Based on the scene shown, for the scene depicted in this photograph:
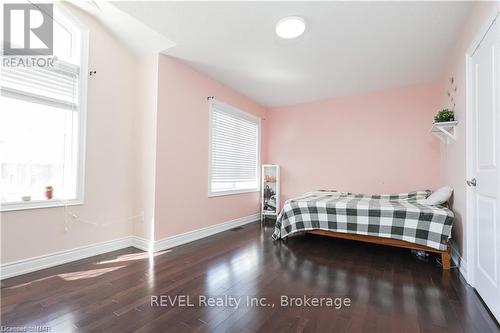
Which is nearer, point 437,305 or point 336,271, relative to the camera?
point 437,305

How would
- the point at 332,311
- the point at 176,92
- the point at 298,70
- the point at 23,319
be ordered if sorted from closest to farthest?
the point at 23,319, the point at 332,311, the point at 176,92, the point at 298,70

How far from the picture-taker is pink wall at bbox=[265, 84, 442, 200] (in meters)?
3.92

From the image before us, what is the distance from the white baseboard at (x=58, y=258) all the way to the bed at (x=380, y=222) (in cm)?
210

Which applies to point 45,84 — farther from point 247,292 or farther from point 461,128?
point 461,128

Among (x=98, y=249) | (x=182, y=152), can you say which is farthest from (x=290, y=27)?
(x=98, y=249)

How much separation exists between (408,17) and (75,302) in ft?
12.3

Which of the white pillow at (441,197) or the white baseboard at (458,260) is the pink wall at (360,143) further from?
the white baseboard at (458,260)

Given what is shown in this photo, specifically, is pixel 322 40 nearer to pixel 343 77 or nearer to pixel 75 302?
pixel 343 77

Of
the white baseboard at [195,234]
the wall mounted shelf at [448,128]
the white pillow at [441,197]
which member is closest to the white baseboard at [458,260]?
the white pillow at [441,197]

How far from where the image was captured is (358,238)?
302 cm

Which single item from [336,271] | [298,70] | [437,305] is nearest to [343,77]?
[298,70]

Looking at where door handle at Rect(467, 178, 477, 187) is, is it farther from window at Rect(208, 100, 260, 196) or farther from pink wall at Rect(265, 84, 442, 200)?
window at Rect(208, 100, 260, 196)

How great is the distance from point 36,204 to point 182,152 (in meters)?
1.61

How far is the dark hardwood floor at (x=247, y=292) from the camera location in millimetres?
1560
